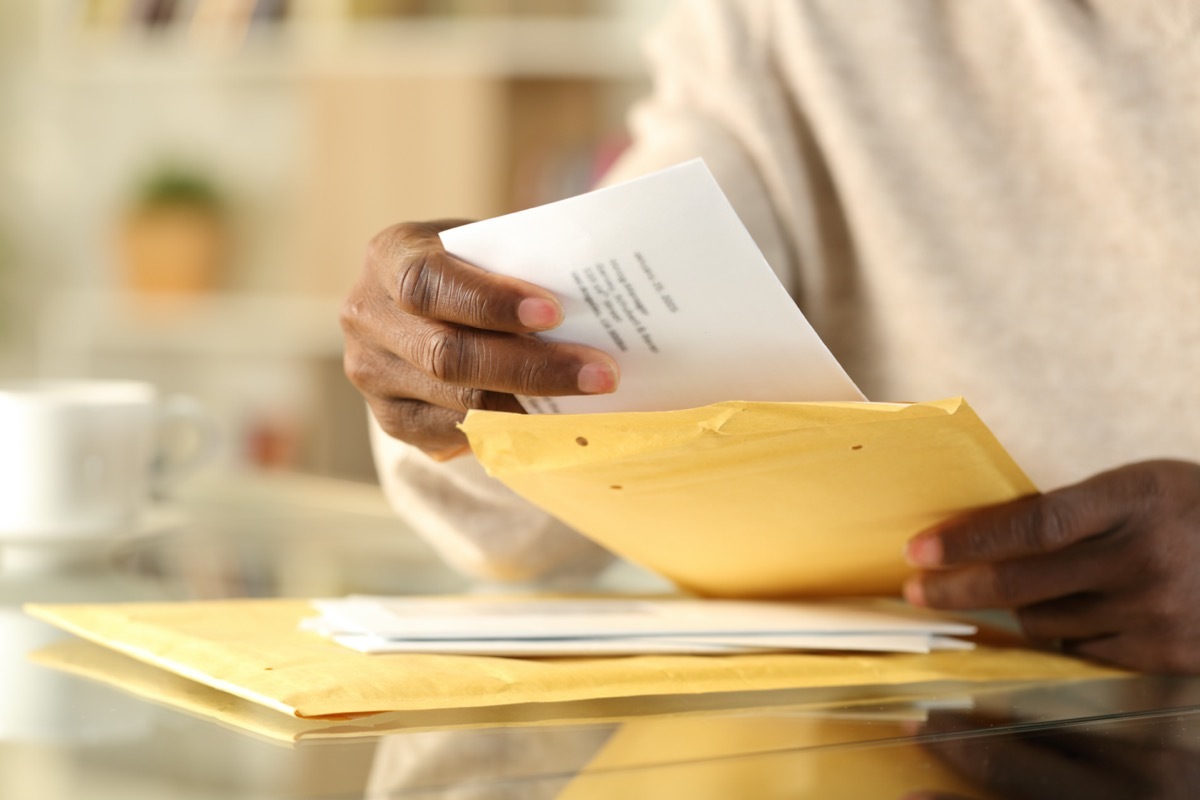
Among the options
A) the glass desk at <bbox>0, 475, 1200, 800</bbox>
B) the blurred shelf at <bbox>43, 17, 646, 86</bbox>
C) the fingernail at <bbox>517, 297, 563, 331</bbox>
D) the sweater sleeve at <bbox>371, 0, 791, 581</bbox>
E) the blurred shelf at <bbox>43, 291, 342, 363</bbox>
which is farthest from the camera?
the blurred shelf at <bbox>43, 291, 342, 363</bbox>

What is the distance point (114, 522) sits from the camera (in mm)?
775

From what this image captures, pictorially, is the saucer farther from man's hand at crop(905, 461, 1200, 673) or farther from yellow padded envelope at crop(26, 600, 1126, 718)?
man's hand at crop(905, 461, 1200, 673)

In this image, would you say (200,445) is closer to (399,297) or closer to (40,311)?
(399,297)

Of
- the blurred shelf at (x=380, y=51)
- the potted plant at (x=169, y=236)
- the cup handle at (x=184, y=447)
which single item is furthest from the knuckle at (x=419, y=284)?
the potted plant at (x=169, y=236)

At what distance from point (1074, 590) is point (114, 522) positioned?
0.53 metres

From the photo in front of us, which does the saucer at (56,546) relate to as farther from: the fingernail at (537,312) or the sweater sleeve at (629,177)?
the fingernail at (537,312)

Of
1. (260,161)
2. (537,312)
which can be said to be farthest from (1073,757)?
(260,161)

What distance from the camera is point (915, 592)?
583mm

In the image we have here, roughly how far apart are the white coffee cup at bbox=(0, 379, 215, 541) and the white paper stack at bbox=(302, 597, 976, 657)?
0.26m

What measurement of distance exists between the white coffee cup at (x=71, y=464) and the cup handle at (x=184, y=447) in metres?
0.07

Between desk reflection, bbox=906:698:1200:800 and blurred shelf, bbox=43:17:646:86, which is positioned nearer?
desk reflection, bbox=906:698:1200:800

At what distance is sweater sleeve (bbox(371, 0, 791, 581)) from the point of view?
28.5 inches

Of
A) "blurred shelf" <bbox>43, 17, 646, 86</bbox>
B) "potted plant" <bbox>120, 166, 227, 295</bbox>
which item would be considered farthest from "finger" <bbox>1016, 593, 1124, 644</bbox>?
"potted plant" <bbox>120, 166, 227, 295</bbox>

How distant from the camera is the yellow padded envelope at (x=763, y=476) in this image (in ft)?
1.48
